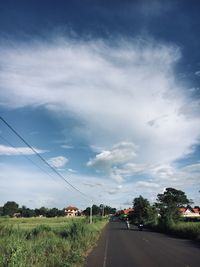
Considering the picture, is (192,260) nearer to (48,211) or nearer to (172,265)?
(172,265)

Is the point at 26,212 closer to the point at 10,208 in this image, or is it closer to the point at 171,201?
the point at 10,208

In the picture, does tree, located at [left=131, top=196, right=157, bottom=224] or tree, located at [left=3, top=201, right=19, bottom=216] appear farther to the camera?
tree, located at [left=3, top=201, right=19, bottom=216]

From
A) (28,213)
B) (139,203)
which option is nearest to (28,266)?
(139,203)

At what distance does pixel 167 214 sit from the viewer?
201 ft

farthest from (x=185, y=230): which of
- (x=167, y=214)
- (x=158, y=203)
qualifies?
(x=158, y=203)

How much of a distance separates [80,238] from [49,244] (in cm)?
817

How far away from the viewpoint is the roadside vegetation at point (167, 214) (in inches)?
1756

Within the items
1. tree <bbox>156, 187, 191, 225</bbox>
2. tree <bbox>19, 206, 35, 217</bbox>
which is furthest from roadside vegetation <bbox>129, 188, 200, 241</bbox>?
tree <bbox>19, 206, 35, 217</bbox>

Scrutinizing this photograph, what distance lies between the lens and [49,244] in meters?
20.7

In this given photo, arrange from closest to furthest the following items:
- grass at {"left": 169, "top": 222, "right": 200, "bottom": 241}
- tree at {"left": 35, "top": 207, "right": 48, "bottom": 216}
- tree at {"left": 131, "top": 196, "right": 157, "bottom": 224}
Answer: grass at {"left": 169, "top": 222, "right": 200, "bottom": 241} → tree at {"left": 131, "top": 196, "right": 157, "bottom": 224} → tree at {"left": 35, "top": 207, "right": 48, "bottom": 216}

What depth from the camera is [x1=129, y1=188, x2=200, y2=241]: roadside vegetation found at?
146 ft

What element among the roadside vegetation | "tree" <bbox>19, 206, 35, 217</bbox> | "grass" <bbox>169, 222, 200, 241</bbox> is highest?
"tree" <bbox>19, 206, 35, 217</bbox>

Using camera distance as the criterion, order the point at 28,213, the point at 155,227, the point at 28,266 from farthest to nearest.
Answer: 1. the point at 28,213
2. the point at 155,227
3. the point at 28,266

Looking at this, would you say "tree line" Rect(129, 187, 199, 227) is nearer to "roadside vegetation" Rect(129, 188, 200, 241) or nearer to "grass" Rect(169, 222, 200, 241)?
"roadside vegetation" Rect(129, 188, 200, 241)
